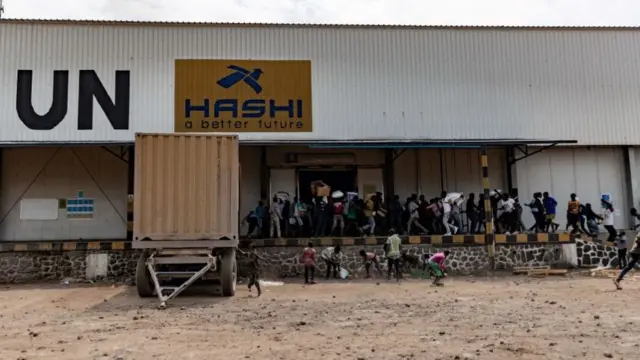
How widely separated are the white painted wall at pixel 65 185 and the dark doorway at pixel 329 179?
610 centimetres

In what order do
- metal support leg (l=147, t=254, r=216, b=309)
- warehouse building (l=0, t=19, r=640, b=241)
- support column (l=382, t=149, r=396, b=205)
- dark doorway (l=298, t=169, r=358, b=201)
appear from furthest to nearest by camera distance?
1. dark doorway (l=298, t=169, r=358, b=201)
2. support column (l=382, t=149, r=396, b=205)
3. warehouse building (l=0, t=19, r=640, b=241)
4. metal support leg (l=147, t=254, r=216, b=309)

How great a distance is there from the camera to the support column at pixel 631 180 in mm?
18703

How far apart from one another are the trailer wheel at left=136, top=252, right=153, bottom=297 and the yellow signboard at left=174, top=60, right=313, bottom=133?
23.2ft

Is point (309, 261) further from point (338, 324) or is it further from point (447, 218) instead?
point (338, 324)

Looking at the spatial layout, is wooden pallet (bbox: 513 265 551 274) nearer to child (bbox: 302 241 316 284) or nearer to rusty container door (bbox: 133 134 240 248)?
child (bbox: 302 241 316 284)

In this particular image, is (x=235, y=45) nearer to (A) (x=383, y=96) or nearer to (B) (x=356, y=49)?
(B) (x=356, y=49)

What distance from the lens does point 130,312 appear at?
970 cm

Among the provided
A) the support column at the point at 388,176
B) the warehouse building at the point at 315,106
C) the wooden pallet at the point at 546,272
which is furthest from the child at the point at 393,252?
the support column at the point at 388,176

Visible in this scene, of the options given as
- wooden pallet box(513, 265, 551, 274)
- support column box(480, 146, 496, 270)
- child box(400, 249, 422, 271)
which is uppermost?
support column box(480, 146, 496, 270)

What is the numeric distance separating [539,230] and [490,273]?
3.03 m

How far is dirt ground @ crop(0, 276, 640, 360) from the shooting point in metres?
6.43

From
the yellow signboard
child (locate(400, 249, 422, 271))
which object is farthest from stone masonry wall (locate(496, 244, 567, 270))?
the yellow signboard

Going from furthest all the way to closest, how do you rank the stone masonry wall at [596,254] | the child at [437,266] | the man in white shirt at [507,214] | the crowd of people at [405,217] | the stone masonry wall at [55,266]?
the man in white shirt at [507,214] < the crowd of people at [405,217] < the stone masonry wall at [596,254] < the stone masonry wall at [55,266] < the child at [437,266]

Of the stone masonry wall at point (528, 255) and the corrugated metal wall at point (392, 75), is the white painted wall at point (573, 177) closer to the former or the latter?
the corrugated metal wall at point (392, 75)
